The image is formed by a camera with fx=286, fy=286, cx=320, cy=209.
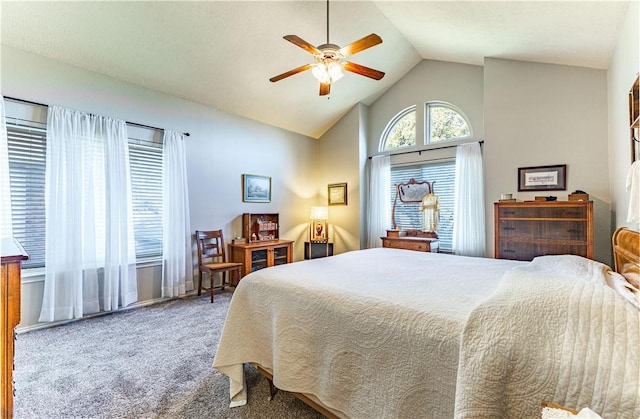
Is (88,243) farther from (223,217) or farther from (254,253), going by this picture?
(254,253)

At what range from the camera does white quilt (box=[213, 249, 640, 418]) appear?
34.4 inches

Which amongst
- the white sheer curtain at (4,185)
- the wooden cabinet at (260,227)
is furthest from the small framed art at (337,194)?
the white sheer curtain at (4,185)

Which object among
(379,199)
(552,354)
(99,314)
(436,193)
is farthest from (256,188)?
(552,354)

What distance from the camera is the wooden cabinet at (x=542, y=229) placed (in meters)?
2.99

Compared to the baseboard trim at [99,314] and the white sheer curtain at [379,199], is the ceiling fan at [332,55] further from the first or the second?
the baseboard trim at [99,314]

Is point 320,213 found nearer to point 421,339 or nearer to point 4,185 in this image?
point 4,185

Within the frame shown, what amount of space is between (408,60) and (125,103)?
4.17 m

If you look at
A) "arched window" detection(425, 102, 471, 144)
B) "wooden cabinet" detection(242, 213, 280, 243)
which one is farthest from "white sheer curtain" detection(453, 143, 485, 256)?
"wooden cabinet" detection(242, 213, 280, 243)

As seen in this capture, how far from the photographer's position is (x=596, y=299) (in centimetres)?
94

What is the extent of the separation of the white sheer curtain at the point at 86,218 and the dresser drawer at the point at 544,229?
4.55m

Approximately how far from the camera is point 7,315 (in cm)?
107

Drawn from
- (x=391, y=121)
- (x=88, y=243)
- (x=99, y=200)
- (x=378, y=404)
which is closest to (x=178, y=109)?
(x=99, y=200)

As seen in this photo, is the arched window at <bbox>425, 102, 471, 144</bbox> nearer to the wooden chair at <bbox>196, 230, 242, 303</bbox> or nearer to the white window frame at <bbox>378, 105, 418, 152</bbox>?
the white window frame at <bbox>378, 105, 418, 152</bbox>

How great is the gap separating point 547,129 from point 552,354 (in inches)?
146
